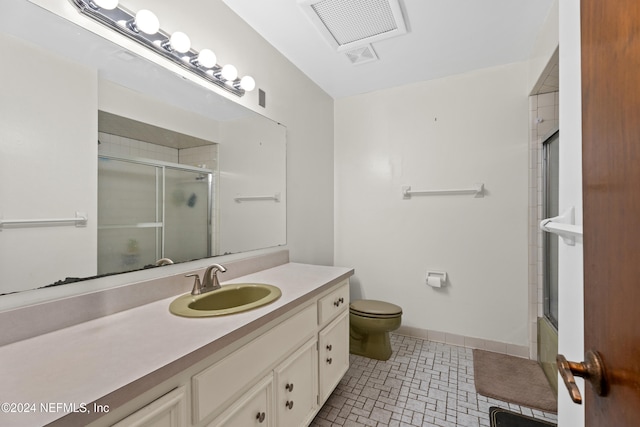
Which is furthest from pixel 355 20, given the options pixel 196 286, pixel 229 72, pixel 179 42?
pixel 196 286

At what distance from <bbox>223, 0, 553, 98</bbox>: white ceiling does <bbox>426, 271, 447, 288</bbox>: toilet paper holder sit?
1752mm

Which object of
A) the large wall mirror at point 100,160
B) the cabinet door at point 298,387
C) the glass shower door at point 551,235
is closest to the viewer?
the large wall mirror at point 100,160

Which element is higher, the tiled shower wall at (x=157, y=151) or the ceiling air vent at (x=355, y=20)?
the ceiling air vent at (x=355, y=20)

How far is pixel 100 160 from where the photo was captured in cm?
105

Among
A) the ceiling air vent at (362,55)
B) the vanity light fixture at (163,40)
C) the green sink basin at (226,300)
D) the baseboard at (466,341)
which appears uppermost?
the ceiling air vent at (362,55)

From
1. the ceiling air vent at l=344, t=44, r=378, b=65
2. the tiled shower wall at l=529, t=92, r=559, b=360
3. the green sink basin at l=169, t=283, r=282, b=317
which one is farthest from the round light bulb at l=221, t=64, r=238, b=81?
the tiled shower wall at l=529, t=92, r=559, b=360

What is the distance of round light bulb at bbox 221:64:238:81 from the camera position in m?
1.53

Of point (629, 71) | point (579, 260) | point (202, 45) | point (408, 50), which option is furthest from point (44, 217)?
point (408, 50)

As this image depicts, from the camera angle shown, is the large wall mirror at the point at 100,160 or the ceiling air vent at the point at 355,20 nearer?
the large wall mirror at the point at 100,160

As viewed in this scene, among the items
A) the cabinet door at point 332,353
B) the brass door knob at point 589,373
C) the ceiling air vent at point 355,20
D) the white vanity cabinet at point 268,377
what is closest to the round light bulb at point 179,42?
the ceiling air vent at point 355,20

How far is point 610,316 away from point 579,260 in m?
0.43

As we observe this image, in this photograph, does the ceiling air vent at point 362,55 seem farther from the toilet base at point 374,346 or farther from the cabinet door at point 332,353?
the toilet base at point 374,346

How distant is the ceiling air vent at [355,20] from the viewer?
156 cm

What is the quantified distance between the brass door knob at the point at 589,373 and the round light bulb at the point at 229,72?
1.79 m
